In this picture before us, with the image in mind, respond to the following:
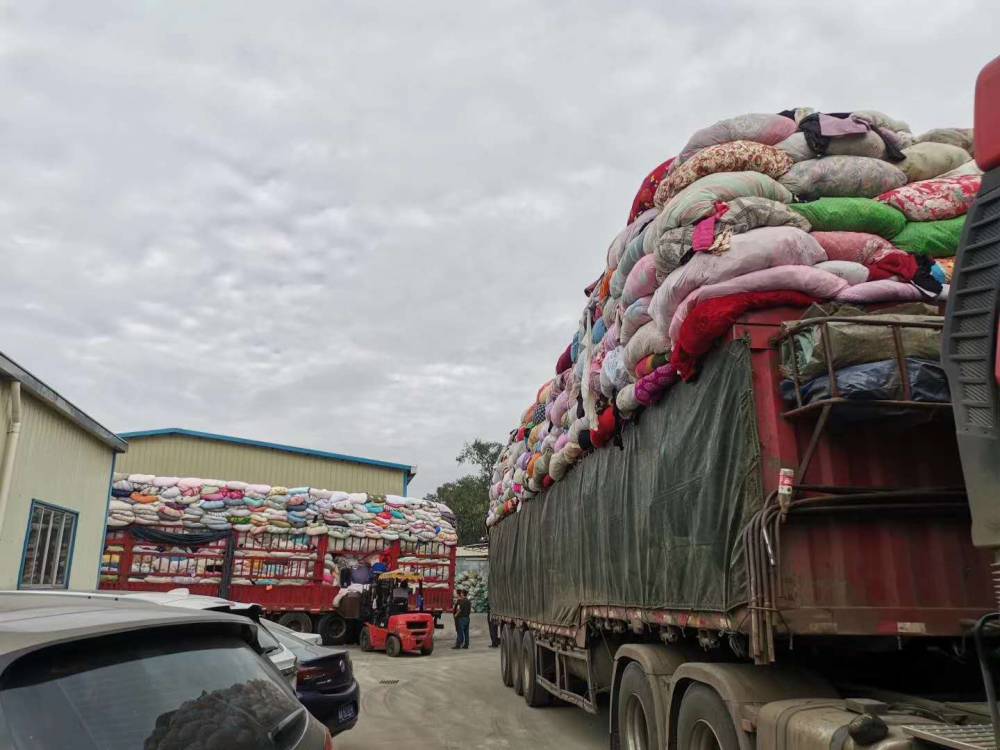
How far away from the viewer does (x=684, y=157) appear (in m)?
4.95

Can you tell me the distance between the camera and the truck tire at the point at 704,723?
12.4 ft

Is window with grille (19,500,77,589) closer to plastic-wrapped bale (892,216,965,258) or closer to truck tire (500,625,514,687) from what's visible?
truck tire (500,625,514,687)

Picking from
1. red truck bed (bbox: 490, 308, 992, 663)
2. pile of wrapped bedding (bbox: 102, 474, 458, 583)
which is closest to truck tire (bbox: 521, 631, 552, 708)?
red truck bed (bbox: 490, 308, 992, 663)

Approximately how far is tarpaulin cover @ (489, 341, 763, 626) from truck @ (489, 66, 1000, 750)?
2 centimetres

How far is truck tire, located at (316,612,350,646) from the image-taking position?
60.3 feet

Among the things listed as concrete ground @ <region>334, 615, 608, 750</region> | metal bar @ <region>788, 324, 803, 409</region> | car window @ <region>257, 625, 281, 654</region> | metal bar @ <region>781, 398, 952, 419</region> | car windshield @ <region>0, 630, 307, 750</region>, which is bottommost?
concrete ground @ <region>334, 615, 608, 750</region>

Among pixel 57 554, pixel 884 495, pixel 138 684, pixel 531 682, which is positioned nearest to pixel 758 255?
pixel 884 495

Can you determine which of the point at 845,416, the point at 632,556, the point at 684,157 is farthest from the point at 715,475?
the point at 684,157

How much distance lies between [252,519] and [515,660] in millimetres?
9707

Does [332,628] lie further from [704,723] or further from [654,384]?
[704,723]

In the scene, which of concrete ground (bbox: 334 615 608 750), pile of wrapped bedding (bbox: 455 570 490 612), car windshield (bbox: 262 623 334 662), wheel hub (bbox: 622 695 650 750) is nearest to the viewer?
wheel hub (bbox: 622 695 650 750)

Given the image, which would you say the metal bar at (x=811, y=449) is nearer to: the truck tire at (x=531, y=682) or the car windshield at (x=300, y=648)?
the car windshield at (x=300, y=648)

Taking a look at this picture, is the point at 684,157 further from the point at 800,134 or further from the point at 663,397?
the point at 663,397

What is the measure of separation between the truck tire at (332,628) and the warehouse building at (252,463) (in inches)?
408
